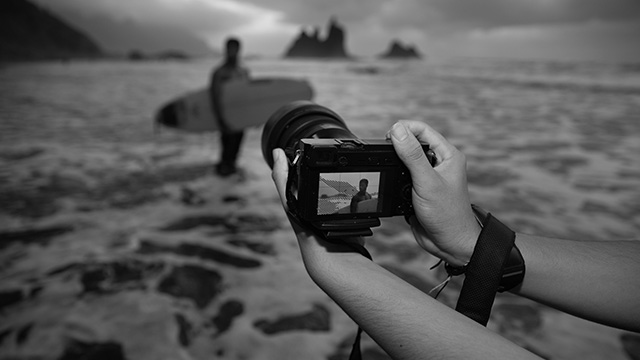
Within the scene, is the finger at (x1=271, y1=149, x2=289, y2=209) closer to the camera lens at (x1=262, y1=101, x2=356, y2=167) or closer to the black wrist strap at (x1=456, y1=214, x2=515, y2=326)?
the camera lens at (x1=262, y1=101, x2=356, y2=167)

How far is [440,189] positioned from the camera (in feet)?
3.17

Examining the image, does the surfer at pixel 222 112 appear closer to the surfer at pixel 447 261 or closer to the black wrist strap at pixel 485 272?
the surfer at pixel 447 261

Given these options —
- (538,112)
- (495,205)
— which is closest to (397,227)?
(495,205)

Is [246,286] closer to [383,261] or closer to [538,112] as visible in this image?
[383,261]

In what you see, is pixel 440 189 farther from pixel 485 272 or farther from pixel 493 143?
pixel 493 143

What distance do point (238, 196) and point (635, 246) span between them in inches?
163

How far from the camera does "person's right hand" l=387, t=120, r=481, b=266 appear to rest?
0.94 m

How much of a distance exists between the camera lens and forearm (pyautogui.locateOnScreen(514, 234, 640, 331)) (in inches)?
27.4

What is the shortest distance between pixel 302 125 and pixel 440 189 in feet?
1.81

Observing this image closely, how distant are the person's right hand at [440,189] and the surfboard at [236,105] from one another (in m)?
4.75

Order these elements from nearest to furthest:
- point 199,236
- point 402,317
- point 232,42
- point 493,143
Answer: point 402,317, point 199,236, point 232,42, point 493,143

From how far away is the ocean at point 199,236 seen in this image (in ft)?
7.57

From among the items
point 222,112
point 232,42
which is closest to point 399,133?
point 232,42

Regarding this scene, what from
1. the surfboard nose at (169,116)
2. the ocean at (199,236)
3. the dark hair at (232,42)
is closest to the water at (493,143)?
the ocean at (199,236)
